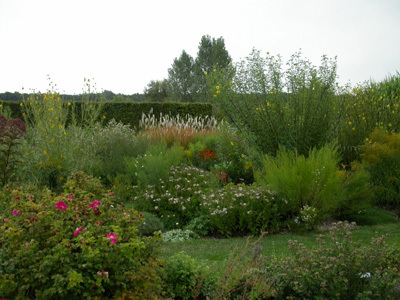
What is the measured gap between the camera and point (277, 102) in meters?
8.34

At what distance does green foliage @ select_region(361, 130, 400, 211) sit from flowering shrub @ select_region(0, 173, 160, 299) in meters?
5.50

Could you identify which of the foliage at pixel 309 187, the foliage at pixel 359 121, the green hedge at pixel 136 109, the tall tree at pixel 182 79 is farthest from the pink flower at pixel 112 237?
the tall tree at pixel 182 79

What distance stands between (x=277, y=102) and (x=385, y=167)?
7.93ft

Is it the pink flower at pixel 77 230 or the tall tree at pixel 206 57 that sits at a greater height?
the tall tree at pixel 206 57

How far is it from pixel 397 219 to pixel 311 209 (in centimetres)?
189

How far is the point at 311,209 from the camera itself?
→ 6.00m

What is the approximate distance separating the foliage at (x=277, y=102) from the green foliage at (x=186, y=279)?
486 centimetres

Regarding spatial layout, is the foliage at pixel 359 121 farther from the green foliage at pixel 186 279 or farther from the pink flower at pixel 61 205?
the pink flower at pixel 61 205

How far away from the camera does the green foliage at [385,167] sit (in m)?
7.18

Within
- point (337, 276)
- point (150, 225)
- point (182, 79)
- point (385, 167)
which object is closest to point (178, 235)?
point (150, 225)

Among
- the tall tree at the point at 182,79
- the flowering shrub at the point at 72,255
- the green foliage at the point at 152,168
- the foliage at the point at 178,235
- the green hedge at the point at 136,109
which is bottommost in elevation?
the foliage at the point at 178,235

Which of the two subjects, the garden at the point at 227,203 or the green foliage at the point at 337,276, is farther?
the green foliage at the point at 337,276

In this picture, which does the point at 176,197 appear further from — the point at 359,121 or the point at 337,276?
the point at 359,121

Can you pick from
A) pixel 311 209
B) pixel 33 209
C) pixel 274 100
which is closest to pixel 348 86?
pixel 274 100
